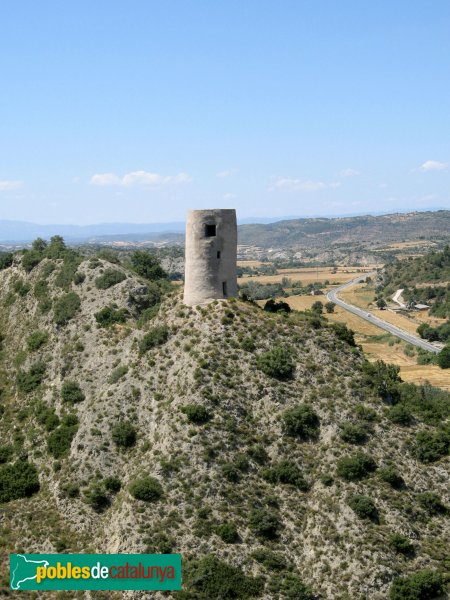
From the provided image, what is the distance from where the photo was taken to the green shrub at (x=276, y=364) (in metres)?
44.8

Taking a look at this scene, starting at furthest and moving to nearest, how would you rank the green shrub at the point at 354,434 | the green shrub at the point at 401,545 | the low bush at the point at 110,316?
the low bush at the point at 110,316 → the green shrub at the point at 354,434 → the green shrub at the point at 401,545

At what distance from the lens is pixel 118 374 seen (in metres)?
49.4

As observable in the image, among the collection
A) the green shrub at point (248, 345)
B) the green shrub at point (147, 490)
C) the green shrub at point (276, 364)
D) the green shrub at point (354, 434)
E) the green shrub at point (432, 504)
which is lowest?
the green shrub at point (432, 504)

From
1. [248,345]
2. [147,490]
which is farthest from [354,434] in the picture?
[147,490]

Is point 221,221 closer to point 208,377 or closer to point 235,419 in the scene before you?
point 208,377

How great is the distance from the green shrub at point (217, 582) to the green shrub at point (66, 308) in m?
32.1

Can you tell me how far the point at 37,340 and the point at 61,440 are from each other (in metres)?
16.3

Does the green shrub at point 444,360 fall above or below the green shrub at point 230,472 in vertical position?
below

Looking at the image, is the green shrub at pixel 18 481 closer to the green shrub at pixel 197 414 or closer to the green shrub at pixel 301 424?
the green shrub at pixel 197 414

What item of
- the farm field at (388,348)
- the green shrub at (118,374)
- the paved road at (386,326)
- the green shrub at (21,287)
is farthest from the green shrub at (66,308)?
the paved road at (386,326)

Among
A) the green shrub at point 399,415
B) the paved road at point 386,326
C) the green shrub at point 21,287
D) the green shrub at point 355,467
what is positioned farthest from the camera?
the paved road at point 386,326

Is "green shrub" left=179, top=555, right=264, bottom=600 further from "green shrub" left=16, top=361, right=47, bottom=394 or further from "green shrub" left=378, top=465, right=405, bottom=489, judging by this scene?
"green shrub" left=16, top=361, right=47, bottom=394

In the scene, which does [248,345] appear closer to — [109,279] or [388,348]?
[109,279]

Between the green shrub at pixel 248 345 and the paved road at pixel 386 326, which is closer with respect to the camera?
the green shrub at pixel 248 345
